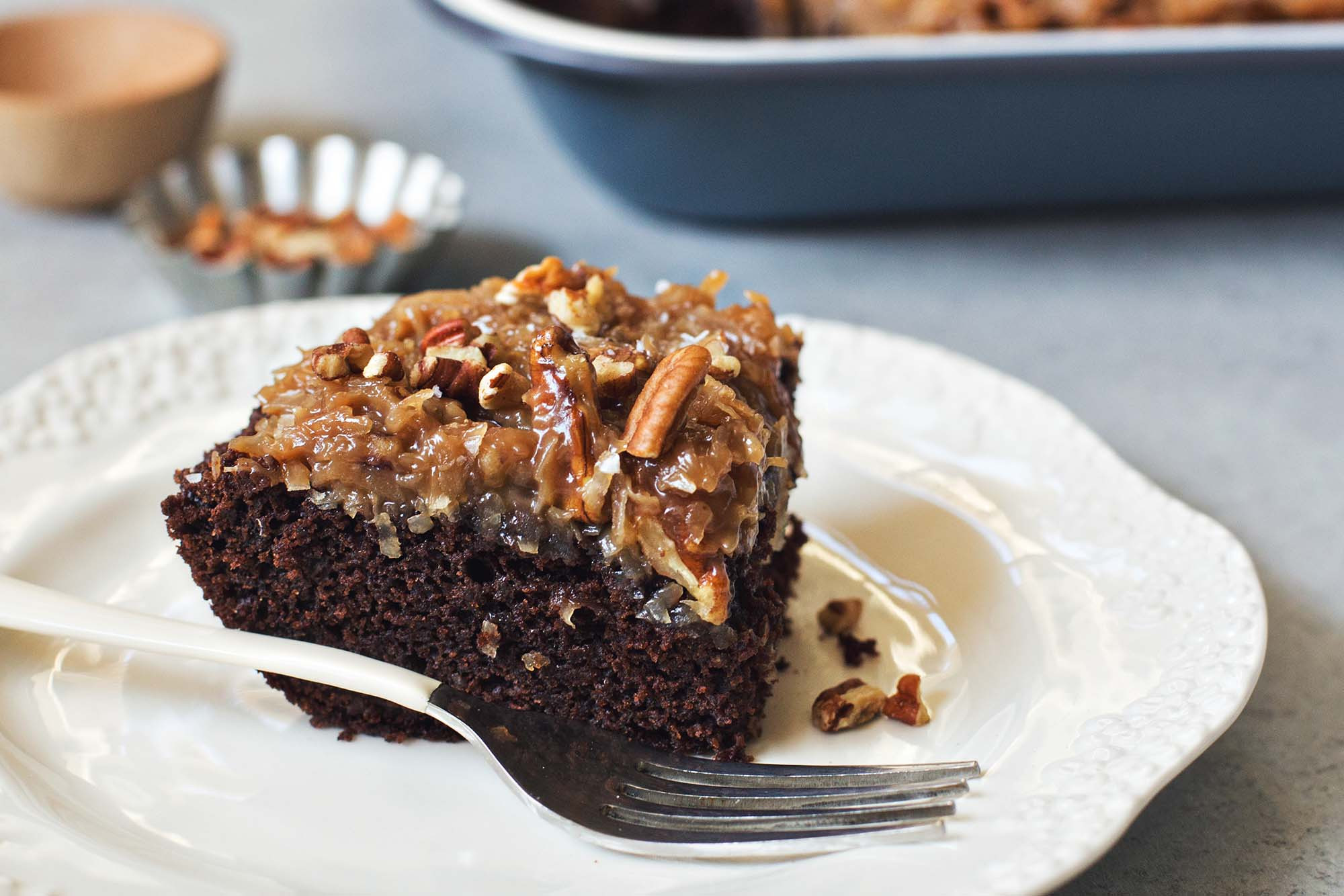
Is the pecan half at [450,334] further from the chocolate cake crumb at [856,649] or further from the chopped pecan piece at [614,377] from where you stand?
the chocolate cake crumb at [856,649]

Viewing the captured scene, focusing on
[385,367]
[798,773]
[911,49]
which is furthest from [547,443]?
[911,49]

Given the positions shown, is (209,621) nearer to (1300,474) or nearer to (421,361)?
(421,361)

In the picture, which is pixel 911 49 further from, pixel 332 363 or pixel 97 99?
pixel 97 99

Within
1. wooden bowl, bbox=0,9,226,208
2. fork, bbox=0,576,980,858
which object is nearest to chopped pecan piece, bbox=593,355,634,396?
fork, bbox=0,576,980,858

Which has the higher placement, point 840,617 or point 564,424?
point 564,424

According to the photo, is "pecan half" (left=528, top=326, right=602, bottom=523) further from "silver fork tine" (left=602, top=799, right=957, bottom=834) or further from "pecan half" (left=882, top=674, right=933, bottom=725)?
"pecan half" (left=882, top=674, right=933, bottom=725)

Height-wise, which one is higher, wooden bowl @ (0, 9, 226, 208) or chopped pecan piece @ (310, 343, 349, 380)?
chopped pecan piece @ (310, 343, 349, 380)

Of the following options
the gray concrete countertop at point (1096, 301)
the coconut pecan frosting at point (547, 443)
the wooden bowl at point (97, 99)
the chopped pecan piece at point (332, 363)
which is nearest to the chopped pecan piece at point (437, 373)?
the coconut pecan frosting at point (547, 443)
